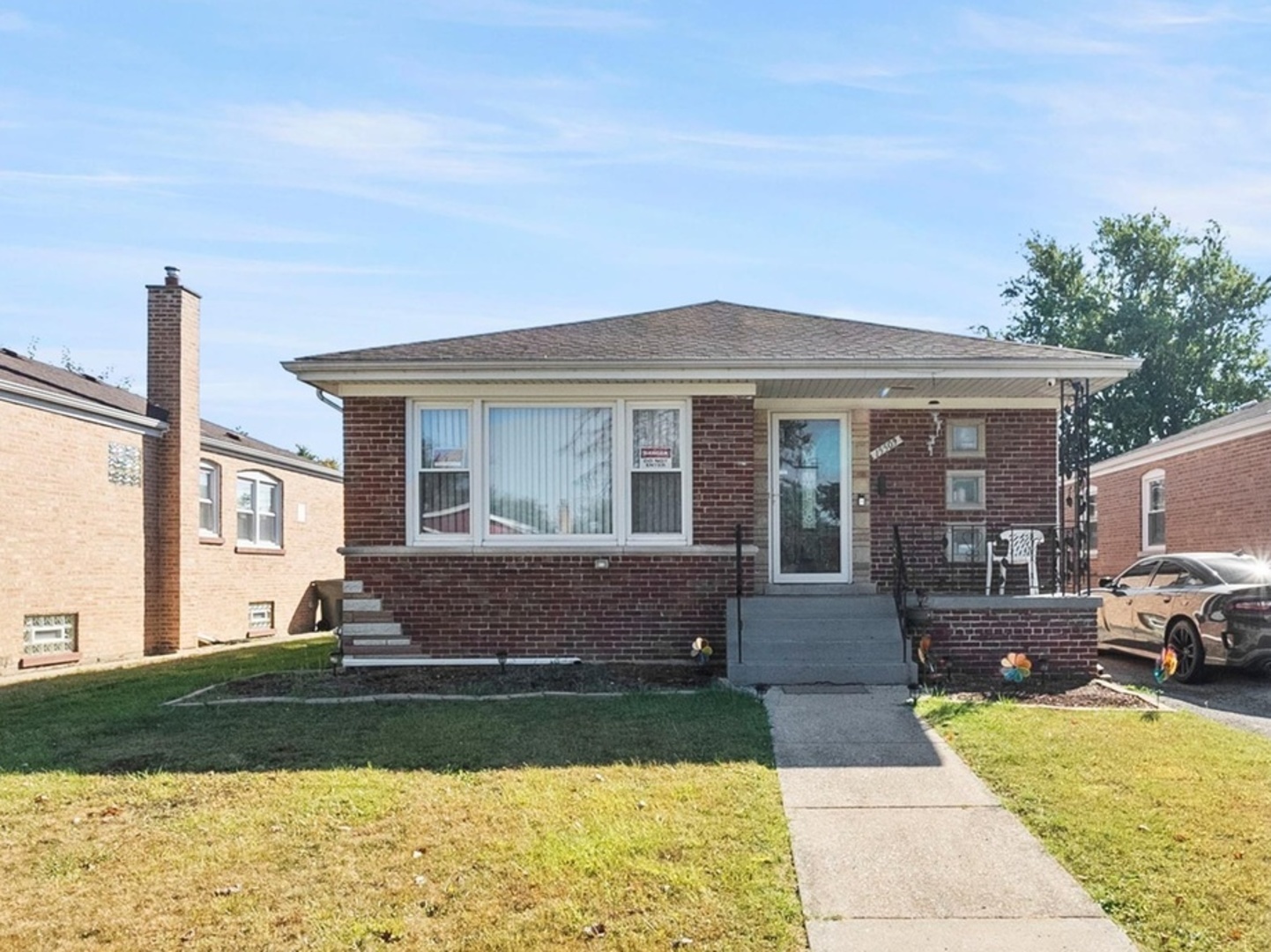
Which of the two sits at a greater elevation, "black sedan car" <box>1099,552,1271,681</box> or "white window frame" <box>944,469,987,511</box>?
Result: "white window frame" <box>944,469,987,511</box>

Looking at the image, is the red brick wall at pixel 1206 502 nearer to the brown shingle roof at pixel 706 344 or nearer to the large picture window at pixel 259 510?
the brown shingle roof at pixel 706 344

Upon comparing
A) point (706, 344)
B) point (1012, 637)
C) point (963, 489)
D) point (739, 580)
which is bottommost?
point (1012, 637)

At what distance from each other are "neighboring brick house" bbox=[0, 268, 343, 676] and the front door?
32.6ft

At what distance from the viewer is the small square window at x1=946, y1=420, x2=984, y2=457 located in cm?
1118

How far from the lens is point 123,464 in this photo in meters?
14.6

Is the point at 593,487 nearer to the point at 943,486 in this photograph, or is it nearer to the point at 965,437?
the point at 943,486

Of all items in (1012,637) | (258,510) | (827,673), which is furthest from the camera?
(258,510)

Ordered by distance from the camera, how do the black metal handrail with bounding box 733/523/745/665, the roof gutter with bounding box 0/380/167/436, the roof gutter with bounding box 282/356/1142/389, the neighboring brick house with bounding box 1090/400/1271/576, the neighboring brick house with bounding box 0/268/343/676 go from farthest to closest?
the neighboring brick house with bounding box 1090/400/1271/576 < the neighboring brick house with bounding box 0/268/343/676 < the roof gutter with bounding box 0/380/167/436 < the roof gutter with bounding box 282/356/1142/389 < the black metal handrail with bounding box 733/523/745/665

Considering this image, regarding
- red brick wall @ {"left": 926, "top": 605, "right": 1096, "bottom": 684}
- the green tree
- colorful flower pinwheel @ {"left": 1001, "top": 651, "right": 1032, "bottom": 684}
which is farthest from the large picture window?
the green tree

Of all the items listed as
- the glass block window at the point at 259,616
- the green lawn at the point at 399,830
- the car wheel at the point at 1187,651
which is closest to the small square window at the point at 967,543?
the car wheel at the point at 1187,651

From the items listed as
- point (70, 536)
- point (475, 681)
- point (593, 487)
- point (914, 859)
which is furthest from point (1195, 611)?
point (70, 536)

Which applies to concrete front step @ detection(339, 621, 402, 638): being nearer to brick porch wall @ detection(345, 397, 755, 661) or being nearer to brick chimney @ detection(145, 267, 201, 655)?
brick porch wall @ detection(345, 397, 755, 661)

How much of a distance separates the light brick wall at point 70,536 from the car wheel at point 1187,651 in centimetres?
1428

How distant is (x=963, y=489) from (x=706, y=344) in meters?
3.51
